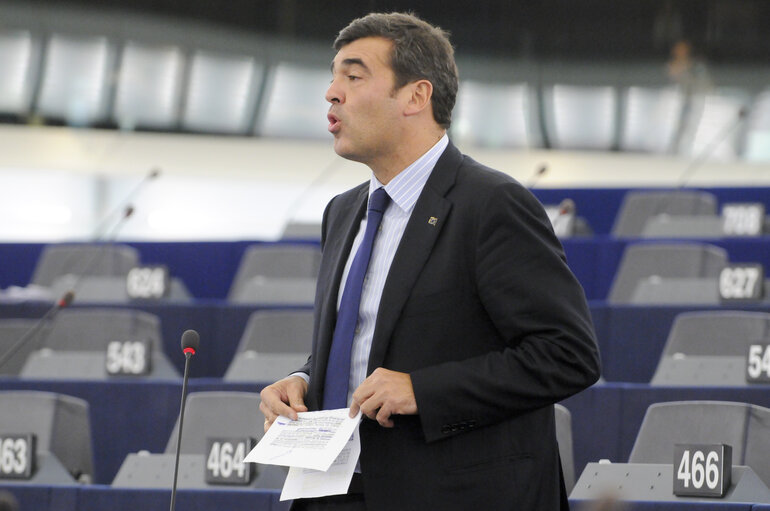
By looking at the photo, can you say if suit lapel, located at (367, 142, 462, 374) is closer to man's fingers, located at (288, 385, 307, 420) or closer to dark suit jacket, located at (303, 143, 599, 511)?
dark suit jacket, located at (303, 143, 599, 511)

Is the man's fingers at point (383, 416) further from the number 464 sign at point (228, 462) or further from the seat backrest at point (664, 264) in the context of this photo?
the seat backrest at point (664, 264)

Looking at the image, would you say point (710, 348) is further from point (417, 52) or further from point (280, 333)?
point (417, 52)

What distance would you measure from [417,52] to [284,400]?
1.76 ft

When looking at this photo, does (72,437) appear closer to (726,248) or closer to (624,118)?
(726,248)

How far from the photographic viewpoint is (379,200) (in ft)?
6.04

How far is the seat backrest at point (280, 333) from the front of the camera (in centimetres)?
476

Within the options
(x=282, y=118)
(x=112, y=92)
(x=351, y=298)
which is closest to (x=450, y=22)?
Answer: (x=282, y=118)

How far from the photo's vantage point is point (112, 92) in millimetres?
9891

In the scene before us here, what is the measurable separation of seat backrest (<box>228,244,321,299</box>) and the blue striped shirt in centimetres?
411

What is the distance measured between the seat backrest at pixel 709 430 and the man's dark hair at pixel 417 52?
5.38 ft

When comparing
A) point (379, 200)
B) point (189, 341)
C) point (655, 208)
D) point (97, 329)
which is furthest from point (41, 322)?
point (655, 208)

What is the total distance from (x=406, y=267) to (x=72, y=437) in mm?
2462

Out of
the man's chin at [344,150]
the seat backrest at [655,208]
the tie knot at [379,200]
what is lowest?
the seat backrest at [655,208]

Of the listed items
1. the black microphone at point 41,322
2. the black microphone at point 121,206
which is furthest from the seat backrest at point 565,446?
the black microphone at point 121,206
